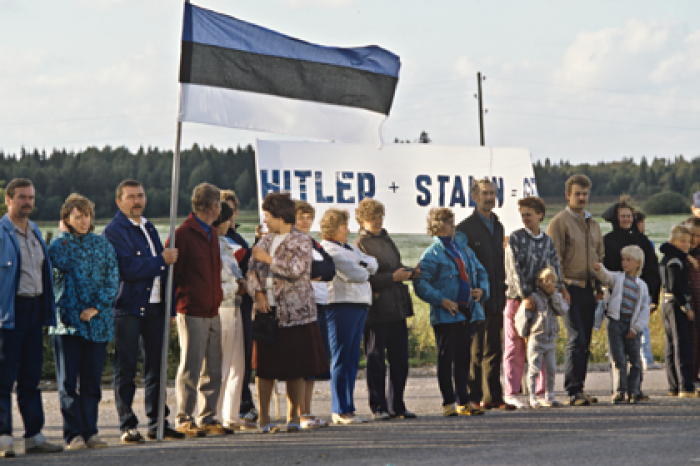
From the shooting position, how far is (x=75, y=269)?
6555 mm

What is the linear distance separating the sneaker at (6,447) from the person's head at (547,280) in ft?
16.4

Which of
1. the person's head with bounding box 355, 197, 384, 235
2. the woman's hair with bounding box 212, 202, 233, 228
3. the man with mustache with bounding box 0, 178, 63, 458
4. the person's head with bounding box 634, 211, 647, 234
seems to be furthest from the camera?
the person's head with bounding box 634, 211, 647, 234

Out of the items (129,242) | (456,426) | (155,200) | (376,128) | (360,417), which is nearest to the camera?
(129,242)

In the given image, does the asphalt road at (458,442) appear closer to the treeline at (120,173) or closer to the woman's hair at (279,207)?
the woman's hair at (279,207)

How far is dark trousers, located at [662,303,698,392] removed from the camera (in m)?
9.62

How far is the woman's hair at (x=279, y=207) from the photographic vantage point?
7.33 meters

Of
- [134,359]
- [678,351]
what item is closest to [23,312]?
[134,359]

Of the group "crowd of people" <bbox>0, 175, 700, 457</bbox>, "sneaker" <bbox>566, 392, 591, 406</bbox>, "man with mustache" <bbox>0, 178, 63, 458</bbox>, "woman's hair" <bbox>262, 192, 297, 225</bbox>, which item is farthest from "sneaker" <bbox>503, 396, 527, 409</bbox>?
"man with mustache" <bbox>0, 178, 63, 458</bbox>

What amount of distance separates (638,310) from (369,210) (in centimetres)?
313

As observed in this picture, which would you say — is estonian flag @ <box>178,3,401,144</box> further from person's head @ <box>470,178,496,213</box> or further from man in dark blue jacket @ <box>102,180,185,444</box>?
person's head @ <box>470,178,496,213</box>

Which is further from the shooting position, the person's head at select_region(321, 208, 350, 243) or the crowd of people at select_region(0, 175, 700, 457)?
the person's head at select_region(321, 208, 350, 243)

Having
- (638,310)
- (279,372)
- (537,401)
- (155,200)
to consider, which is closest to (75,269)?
(279,372)

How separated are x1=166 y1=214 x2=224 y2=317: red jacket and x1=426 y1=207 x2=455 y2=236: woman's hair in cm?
221

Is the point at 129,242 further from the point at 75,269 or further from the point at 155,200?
the point at 155,200
